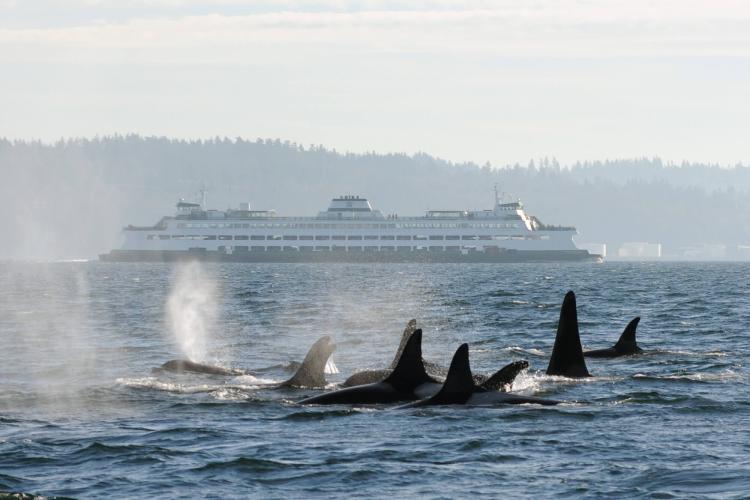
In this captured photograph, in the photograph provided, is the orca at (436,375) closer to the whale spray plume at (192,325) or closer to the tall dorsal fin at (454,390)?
the tall dorsal fin at (454,390)

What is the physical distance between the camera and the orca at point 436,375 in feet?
80.7

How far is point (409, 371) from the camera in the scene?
24.5 m

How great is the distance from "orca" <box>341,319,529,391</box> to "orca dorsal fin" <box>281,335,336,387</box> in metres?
0.54

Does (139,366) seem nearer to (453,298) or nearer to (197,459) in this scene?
(197,459)

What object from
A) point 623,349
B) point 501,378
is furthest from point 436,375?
point 623,349

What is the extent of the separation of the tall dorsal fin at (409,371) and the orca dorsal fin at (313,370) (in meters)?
2.83

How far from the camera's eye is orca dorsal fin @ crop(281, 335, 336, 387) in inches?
1078

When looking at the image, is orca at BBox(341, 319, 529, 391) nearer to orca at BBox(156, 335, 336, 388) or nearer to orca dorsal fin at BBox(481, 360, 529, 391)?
orca dorsal fin at BBox(481, 360, 529, 391)

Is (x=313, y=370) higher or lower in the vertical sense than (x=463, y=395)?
higher

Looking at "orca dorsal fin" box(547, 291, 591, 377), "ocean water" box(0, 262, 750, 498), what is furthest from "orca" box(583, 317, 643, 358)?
"orca dorsal fin" box(547, 291, 591, 377)

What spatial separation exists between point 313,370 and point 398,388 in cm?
331

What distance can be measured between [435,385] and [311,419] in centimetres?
306

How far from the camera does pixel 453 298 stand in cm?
8075

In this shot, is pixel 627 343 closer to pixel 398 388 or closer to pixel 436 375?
pixel 436 375
